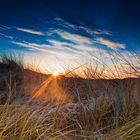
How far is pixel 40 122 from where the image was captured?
3.73 meters

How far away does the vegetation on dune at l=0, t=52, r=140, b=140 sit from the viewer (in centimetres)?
339

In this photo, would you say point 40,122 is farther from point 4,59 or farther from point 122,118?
point 4,59

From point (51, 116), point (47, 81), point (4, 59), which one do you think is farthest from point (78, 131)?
point (4, 59)

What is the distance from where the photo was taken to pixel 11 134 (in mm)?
3391

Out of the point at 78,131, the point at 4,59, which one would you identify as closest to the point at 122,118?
the point at 78,131

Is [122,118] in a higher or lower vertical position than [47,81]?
lower

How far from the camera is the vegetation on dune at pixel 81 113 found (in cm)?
339

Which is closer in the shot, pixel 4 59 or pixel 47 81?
pixel 47 81

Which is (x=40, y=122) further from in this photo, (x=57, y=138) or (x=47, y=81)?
(x=47, y=81)

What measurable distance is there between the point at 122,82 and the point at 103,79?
40 centimetres

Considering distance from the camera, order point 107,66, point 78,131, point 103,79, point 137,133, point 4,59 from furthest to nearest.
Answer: point 4,59, point 103,79, point 107,66, point 78,131, point 137,133

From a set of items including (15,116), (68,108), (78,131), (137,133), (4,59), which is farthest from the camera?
(4,59)

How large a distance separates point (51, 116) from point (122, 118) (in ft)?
2.33

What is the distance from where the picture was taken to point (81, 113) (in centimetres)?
415
